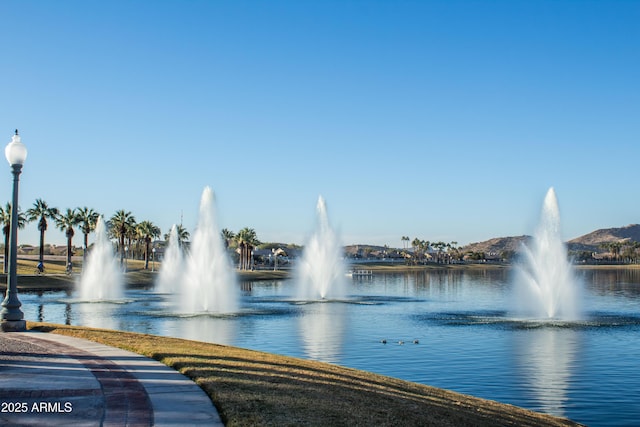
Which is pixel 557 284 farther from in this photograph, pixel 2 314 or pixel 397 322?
pixel 2 314

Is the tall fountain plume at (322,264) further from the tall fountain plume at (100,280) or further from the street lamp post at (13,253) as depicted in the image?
the street lamp post at (13,253)

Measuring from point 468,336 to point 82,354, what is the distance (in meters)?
22.4

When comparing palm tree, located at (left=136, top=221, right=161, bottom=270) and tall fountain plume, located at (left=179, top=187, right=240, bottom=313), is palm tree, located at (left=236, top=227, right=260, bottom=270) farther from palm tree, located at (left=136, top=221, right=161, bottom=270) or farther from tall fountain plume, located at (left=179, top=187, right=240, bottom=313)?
tall fountain plume, located at (left=179, top=187, right=240, bottom=313)

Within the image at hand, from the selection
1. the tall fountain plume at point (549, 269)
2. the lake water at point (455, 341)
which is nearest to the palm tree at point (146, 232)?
the lake water at point (455, 341)

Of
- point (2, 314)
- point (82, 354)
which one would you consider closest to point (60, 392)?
point (82, 354)

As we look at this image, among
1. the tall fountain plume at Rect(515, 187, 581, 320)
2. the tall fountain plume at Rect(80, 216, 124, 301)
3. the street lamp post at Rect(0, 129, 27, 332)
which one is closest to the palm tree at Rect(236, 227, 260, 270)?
the tall fountain plume at Rect(80, 216, 124, 301)

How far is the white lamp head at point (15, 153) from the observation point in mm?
23078

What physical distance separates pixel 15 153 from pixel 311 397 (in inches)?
612

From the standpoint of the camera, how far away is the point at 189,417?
11.0 m

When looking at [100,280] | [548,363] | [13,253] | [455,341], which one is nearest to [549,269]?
[455,341]

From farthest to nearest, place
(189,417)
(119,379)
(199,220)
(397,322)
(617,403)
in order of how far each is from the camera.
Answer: (199,220), (397,322), (617,403), (119,379), (189,417)

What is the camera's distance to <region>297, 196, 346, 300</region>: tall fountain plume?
70050mm

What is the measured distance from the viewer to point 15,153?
23.1 meters

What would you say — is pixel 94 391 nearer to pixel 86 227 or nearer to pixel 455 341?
pixel 455 341
